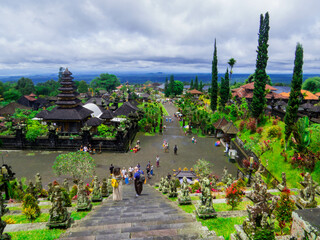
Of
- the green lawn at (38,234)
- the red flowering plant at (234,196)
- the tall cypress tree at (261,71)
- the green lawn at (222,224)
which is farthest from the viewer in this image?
the tall cypress tree at (261,71)

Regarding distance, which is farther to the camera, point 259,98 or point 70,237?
point 259,98

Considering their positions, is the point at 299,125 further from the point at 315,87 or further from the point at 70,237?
the point at 315,87

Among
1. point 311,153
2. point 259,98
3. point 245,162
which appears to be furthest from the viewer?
point 259,98

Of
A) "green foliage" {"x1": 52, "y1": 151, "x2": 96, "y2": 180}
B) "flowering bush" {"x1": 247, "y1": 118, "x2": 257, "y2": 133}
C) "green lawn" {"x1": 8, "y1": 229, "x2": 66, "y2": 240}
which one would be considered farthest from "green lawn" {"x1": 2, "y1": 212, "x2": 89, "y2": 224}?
"flowering bush" {"x1": 247, "y1": 118, "x2": 257, "y2": 133}

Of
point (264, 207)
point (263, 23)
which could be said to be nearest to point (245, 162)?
point (264, 207)

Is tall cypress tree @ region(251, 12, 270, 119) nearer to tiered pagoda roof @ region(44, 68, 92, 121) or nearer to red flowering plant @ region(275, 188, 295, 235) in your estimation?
red flowering plant @ region(275, 188, 295, 235)

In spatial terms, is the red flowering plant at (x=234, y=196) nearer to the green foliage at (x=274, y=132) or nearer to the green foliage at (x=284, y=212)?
the green foliage at (x=284, y=212)

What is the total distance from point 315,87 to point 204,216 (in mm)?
79649

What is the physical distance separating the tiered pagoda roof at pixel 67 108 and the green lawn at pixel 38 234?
919 inches

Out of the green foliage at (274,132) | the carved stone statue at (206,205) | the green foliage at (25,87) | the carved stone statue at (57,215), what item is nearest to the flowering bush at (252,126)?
the green foliage at (274,132)

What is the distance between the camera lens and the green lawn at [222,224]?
20.4 ft

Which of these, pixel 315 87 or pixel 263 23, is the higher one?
pixel 263 23

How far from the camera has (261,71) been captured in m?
26.4

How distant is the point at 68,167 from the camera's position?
45.9 ft
